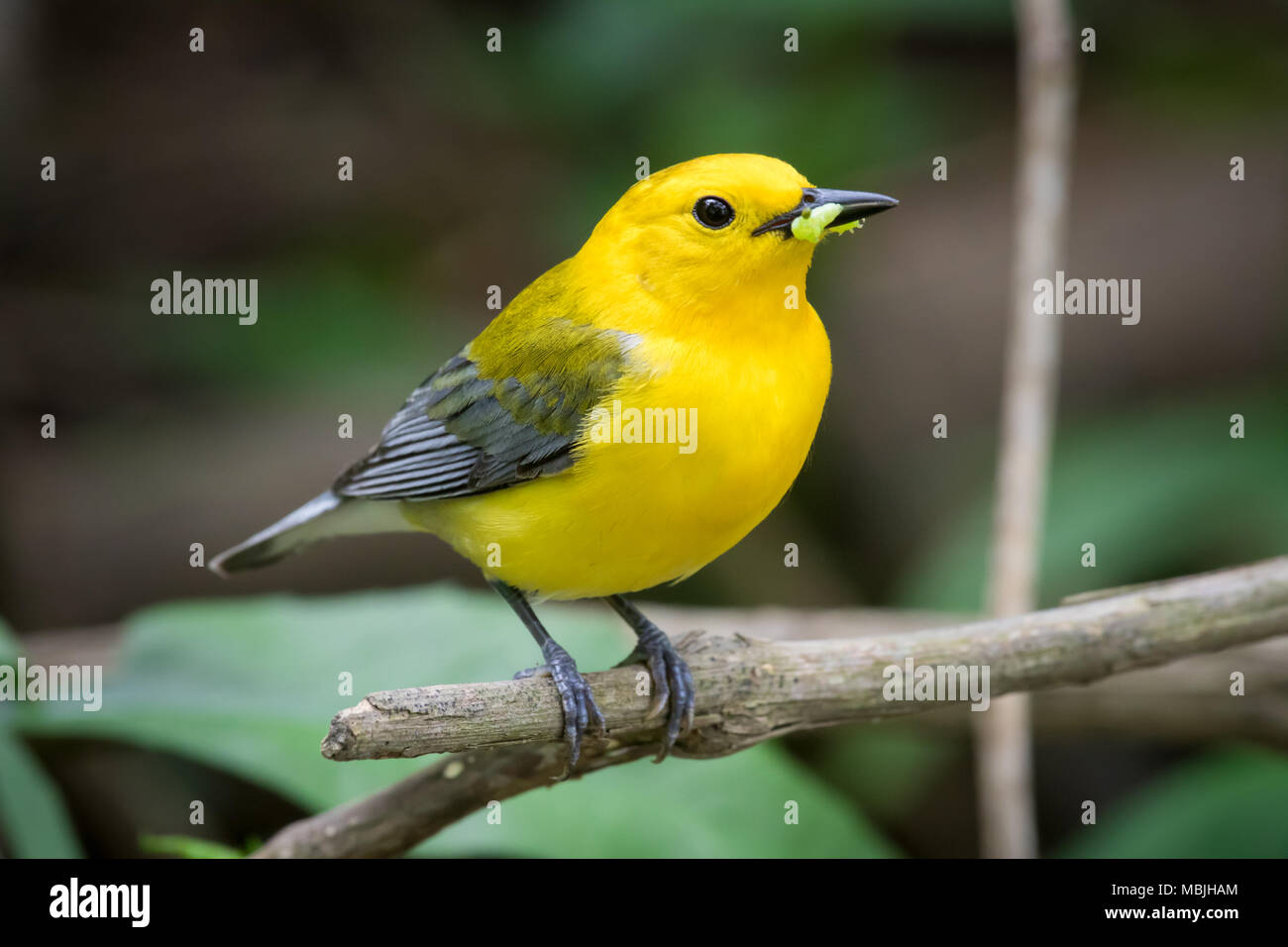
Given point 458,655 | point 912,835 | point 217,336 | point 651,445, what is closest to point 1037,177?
point 651,445

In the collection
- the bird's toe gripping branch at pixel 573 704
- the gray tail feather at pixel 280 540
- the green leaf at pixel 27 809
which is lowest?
the green leaf at pixel 27 809

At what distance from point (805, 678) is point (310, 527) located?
1.73m

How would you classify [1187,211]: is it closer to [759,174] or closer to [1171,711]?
[1171,711]

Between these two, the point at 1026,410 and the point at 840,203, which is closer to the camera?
the point at 840,203

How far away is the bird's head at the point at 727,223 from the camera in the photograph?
319 cm

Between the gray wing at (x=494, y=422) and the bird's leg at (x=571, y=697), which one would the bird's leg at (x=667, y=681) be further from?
the gray wing at (x=494, y=422)

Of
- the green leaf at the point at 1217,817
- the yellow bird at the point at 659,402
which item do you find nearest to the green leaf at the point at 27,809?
the yellow bird at the point at 659,402

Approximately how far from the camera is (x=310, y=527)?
4.20m

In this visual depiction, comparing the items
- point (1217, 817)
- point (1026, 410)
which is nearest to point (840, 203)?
point (1026, 410)

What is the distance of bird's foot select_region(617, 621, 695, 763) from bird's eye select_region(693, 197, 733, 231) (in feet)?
3.74

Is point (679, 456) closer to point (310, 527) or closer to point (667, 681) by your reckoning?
point (667, 681)

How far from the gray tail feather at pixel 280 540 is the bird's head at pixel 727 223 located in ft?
4.36

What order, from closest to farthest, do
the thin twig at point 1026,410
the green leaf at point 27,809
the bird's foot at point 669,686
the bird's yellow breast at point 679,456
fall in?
the bird's yellow breast at point 679,456 → the bird's foot at point 669,686 → the green leaf at point 27,809 → the thin twig at point 1026,410

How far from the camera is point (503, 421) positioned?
3664 mm
